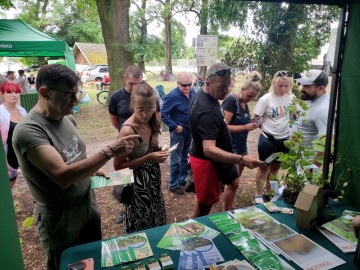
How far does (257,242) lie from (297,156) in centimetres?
57

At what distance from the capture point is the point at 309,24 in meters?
8.34

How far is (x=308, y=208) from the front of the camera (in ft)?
4.58

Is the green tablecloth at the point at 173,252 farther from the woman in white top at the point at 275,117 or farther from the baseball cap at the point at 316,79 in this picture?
the woman in white top at the point at 275,117

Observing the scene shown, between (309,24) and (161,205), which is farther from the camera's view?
(309,24)

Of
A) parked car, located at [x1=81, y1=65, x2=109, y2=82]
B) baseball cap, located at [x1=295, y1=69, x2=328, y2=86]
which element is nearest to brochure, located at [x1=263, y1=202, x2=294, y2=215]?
baseball cap, located at [x1=295, y1=69, x2=328, y2=86]

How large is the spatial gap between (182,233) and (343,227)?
906 mm

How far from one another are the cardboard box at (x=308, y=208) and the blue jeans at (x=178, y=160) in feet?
7.92

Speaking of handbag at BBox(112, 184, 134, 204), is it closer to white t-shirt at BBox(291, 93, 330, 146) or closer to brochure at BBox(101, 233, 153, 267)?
brochure at BBox(101, 233, 153, 267)

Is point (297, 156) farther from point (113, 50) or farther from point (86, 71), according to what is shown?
point (86, 71)

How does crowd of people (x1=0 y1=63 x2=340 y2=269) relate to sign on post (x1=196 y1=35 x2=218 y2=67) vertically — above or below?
below

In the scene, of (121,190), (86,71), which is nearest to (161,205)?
(121,190)

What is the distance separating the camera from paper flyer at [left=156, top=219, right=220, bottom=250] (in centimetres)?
132

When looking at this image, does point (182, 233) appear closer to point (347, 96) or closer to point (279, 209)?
point (279, 209)

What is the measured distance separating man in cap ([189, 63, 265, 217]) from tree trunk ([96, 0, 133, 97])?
6.79m
